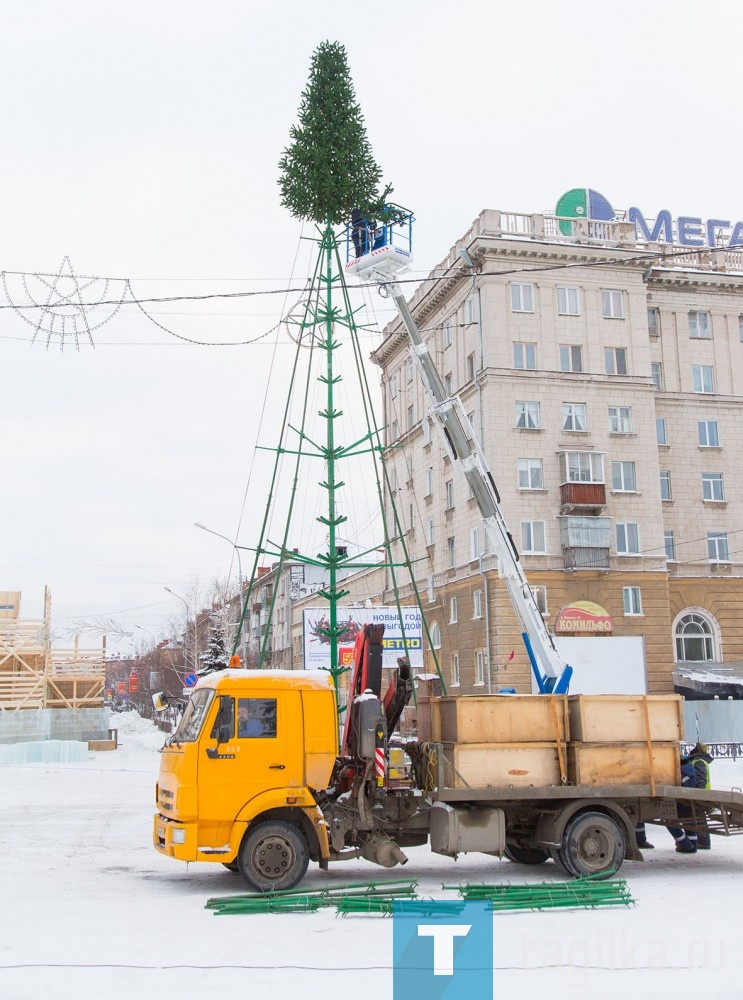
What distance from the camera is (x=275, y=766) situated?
12102 mm

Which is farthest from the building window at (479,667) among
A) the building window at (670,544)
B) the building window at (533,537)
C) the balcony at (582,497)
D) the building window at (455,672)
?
the building window at (670,544)

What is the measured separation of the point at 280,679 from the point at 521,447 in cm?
3096

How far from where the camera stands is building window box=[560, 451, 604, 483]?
42.0m

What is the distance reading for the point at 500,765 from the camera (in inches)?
501

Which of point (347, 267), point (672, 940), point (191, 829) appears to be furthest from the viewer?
point (347, 267)

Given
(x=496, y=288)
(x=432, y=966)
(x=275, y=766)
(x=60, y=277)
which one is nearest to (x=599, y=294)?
(x=496, y=288)

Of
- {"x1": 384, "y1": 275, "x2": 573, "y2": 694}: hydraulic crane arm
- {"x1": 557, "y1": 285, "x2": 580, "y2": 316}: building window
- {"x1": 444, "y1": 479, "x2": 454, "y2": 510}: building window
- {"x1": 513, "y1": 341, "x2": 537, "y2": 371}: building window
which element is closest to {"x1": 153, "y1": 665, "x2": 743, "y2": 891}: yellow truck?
{"x1": 384, "y1": 275, "x2": 573, "y2": 694}: hydraulic crane arm

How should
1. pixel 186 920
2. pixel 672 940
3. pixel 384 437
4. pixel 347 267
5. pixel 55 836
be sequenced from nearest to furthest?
pixel 672 940
pixel 186 920
pixel 55 836
pixel 347 267
pixel 384 437

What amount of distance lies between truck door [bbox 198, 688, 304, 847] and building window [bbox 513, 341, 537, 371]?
1282 inches

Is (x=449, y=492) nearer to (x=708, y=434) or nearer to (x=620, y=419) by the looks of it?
(x=620, y=419)

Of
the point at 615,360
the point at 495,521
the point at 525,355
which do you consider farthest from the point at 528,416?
the point at 495,521

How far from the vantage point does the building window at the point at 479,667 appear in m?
41.5

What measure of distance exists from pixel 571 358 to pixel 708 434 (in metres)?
8.37

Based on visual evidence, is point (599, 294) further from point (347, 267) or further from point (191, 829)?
point (191, 829)
